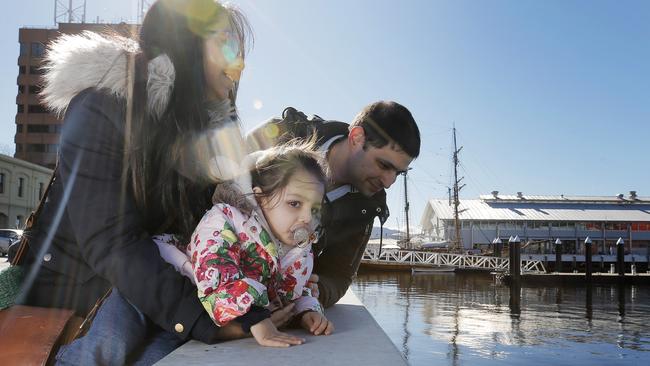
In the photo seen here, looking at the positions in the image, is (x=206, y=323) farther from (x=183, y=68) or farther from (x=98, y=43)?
(x=98, y=43)

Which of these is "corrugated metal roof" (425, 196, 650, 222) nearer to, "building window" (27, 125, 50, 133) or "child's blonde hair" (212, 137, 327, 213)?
"building window" (27, 125, 50, 133)

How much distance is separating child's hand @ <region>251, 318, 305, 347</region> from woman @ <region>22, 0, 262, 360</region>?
8 centimetres

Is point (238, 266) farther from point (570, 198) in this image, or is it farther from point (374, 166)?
point (570, 198)

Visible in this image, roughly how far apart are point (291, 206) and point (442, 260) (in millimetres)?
41622

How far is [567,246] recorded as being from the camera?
50719 millimetres

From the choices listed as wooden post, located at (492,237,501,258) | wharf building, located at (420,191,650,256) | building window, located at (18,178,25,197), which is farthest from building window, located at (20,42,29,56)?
wooden post, located at (492,237,501,258)

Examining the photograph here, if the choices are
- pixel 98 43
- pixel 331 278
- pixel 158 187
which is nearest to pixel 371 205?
pixel 331 278

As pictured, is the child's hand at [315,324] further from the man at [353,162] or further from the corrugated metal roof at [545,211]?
the corrugated metal roof at [545,211]

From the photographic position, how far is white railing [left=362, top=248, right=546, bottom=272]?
40.7 m

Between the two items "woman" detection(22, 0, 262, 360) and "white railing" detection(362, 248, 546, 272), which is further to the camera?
"white railing" detection(362, 248, 546, 272)

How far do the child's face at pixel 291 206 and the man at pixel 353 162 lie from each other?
2.87ft

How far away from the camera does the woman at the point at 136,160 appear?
166 centimetres

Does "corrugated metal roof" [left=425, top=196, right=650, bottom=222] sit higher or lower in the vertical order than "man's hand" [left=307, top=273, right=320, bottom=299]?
higher

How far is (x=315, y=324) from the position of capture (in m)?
1.90
